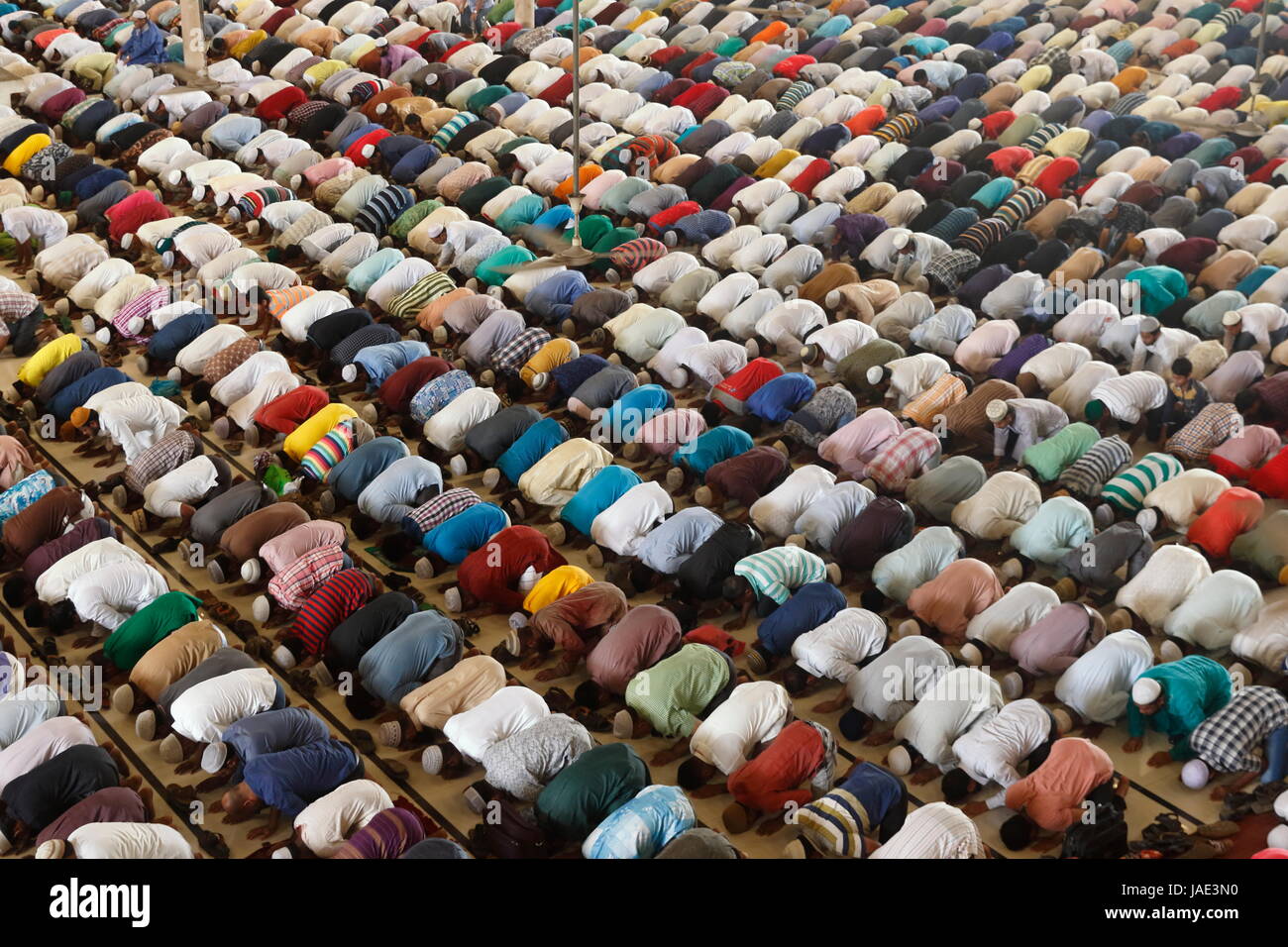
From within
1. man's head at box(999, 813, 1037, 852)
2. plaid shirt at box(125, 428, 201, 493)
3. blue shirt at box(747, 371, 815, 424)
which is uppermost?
man's head at box(999, 813, 1037, 852)

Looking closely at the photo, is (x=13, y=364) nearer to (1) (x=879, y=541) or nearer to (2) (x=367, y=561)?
(2) (x=367, y=561)

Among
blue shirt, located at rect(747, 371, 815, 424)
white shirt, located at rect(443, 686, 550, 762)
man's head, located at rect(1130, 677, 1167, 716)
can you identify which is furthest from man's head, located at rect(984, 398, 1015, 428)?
white shirt, located at rect(443, 686, 550, 762)

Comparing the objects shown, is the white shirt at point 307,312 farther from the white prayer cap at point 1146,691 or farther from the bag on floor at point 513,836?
the white prayer cap at point 1146,691

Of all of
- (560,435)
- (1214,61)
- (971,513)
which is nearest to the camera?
(971,513)

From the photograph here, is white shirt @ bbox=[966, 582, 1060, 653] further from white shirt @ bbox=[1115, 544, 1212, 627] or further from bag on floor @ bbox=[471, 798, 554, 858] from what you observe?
bag on floor @ bbox=[471, 798, 554, 858]

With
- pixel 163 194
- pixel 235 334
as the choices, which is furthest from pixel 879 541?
pixel 163 194

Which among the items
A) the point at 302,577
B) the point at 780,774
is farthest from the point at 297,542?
the point at 780,774

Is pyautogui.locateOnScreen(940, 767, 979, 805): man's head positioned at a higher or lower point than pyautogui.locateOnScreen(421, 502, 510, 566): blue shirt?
higher

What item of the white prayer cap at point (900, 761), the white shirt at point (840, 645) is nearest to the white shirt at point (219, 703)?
the white shirt at point (840, 645)
